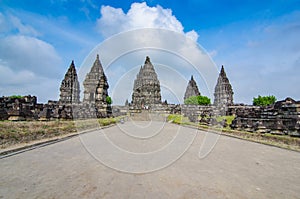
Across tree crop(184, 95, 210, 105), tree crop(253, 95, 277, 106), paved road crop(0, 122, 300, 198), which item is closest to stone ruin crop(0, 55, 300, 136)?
paved road crop(0, 122, 300, 198)

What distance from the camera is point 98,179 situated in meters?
3.90

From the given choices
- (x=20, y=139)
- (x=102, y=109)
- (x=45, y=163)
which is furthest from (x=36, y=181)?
(x=102, y=109)

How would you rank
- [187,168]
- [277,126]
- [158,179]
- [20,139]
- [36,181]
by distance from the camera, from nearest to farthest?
[36,181]
[158,179]
[187,168]
[20,139]
[277,126]

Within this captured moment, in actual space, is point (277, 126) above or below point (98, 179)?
above

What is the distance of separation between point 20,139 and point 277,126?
1184 centimetres

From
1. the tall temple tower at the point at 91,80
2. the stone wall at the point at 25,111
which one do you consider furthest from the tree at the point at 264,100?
the stone wall at the point at 25,111

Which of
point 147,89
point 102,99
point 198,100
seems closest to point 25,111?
point 102,99

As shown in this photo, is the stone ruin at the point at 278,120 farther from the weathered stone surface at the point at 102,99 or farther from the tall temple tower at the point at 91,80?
the tall temple tower at the point at 91,80

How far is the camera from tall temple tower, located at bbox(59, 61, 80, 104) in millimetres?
27531

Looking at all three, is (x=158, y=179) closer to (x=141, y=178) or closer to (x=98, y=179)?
(x=141, y=178)

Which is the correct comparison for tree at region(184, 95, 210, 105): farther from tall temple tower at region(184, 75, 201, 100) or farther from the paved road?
the paved road

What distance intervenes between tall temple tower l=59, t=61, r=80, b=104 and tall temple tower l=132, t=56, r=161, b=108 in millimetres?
14099

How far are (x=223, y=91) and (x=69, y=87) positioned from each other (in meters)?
29.8

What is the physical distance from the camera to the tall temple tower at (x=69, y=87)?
2753cm
